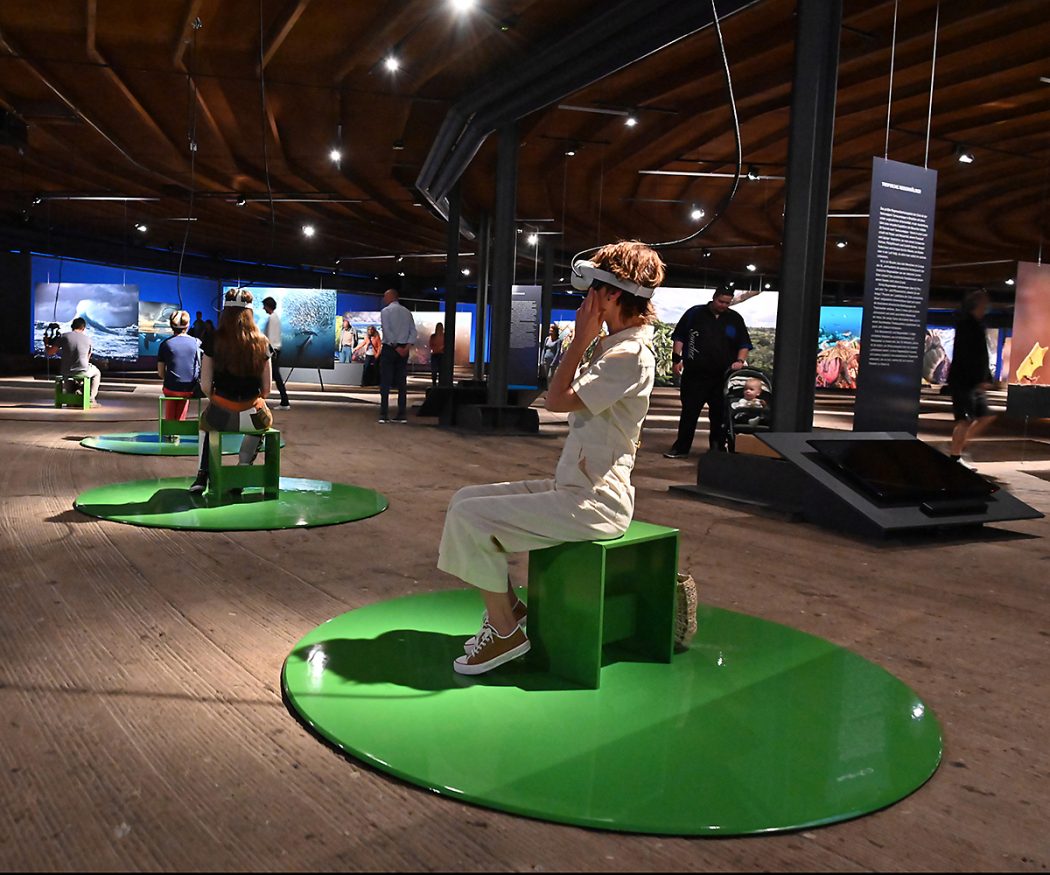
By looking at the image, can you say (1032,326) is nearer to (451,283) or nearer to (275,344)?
(451,283)

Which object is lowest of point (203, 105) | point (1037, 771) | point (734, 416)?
point (1037, 771)

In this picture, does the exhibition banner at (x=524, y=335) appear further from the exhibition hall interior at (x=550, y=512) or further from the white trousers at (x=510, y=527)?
the white trousers at (x=510, y=527)

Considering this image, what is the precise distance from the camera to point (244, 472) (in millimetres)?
5480

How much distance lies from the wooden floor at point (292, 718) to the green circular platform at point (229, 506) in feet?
0.48

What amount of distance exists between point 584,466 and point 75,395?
11.1m

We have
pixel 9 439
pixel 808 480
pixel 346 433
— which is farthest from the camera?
pixel 346 433

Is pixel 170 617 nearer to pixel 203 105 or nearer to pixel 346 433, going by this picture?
pixel 346 433

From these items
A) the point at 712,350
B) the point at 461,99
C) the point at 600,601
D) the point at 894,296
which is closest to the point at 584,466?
the point at 600,601

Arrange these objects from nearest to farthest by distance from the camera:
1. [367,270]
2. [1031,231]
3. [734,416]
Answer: [734,416], [1031,231], [367,270]

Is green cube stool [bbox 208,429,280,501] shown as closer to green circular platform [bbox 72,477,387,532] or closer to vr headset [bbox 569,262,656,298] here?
green circular platform [bbox 72,477,387,532]

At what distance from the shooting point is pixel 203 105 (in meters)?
10.1

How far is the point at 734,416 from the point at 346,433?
4355mm

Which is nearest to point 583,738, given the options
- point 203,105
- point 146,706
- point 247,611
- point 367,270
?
point 146,706

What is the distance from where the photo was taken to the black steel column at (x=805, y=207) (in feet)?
18.0
